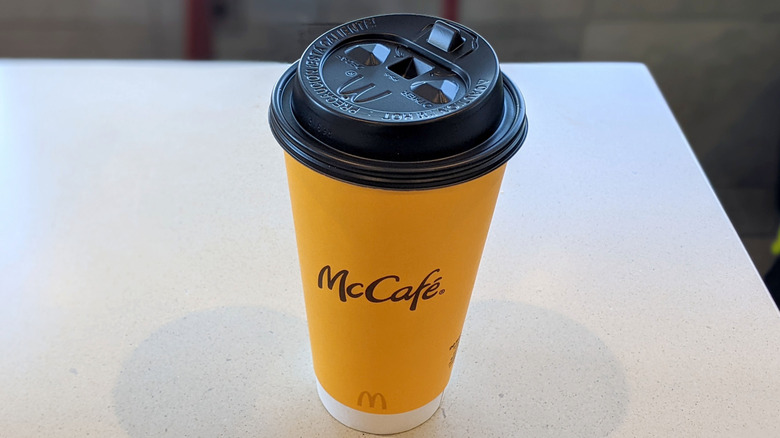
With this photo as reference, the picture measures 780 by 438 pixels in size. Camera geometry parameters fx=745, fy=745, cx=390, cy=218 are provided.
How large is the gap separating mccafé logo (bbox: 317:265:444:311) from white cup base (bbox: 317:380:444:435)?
156 millimetres

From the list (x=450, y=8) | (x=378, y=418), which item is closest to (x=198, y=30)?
(x=450, y=8)

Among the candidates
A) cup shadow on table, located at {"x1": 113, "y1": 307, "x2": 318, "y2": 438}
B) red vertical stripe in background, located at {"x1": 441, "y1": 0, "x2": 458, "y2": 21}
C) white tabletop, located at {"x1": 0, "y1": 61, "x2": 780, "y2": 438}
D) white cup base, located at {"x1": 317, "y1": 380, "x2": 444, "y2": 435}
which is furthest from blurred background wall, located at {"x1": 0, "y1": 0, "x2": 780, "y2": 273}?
white cup base, located at {"x1": 317, "y1": 380, "x2": 444, "y2": 435}

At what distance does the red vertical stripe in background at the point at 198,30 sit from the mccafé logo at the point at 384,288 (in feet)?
4.17

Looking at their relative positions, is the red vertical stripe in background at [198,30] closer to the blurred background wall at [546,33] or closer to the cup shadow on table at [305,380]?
the blurred background wall at [546,33]

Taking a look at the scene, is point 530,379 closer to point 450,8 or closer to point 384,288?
point 384,288

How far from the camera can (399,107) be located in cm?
51

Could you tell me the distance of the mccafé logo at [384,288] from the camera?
57 cm

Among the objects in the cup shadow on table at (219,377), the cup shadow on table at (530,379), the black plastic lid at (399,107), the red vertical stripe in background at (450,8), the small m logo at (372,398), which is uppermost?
the black plastic lid at (399,107)

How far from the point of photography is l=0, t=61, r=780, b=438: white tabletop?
726 millimetres

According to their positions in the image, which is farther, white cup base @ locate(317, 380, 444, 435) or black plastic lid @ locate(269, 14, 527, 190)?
white cup base @ locate(317, 380, 444, 435)

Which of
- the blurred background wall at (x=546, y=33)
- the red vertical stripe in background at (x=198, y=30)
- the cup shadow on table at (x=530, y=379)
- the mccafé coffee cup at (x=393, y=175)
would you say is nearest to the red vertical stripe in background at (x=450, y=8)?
the blurred background wall at (x=546, y=33)

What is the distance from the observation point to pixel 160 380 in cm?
74

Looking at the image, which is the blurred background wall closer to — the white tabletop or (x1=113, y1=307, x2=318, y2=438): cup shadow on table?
the white tabletop

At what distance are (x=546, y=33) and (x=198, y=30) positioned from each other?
80cm
